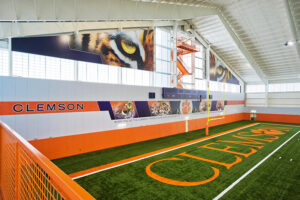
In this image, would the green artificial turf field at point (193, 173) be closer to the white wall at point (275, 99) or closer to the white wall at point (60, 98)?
the white wall at point (60, 98)

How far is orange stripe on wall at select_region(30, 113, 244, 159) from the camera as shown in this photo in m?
7.73

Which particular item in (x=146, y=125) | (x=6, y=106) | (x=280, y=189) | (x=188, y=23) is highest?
(x=188, y=23)

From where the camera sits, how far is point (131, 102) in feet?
35.2

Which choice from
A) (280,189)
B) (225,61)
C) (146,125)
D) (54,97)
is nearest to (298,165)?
(280,189)

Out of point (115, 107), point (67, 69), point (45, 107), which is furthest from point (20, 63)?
point (115, 107)

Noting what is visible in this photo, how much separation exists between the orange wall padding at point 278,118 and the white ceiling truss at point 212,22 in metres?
4.64

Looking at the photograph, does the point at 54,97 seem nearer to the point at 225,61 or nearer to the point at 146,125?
the point at 146,125

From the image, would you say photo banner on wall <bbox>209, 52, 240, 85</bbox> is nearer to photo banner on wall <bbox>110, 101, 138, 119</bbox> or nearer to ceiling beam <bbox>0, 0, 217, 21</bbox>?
ceiling beam <bbox>0, 0, 217, 21</bbox>

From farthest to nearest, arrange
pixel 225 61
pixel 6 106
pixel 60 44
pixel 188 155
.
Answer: pixel 225 61 < pixel 60 44 < pixel 188 155 < pixel 6 106

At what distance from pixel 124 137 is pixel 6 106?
18.4ft

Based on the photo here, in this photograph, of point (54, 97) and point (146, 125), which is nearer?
point (54, 97)

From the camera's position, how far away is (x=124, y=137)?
10336 mm

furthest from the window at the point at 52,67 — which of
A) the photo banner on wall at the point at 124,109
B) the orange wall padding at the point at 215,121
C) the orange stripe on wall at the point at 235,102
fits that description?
the orange stripe on wall at the point at 235,102

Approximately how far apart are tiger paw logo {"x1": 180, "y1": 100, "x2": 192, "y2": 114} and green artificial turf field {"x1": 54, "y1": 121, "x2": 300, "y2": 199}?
4845 millimetres
